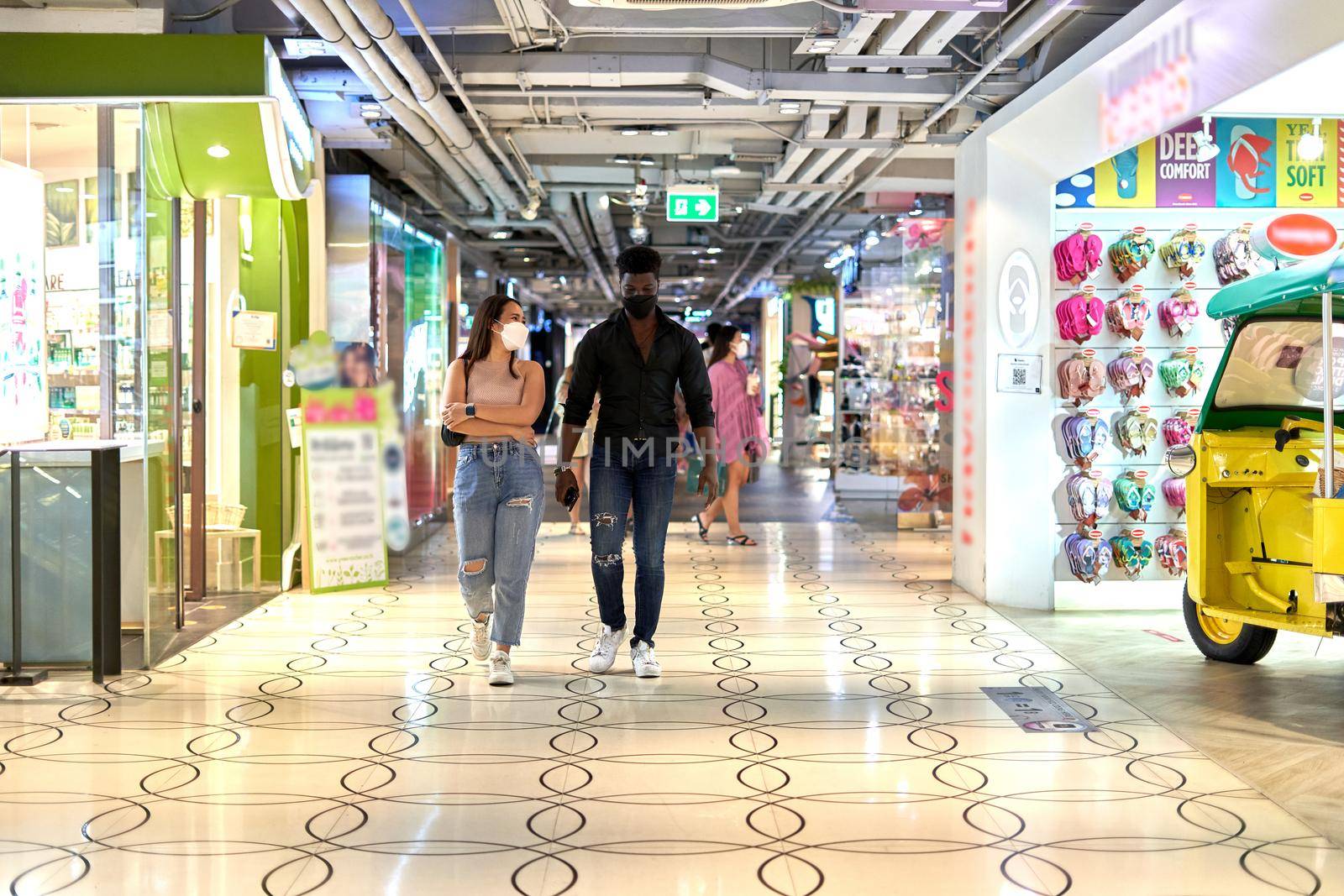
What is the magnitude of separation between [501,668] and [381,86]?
9.88ft

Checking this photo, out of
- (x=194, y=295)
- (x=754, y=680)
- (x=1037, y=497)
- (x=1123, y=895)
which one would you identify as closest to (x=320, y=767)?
(x=754, y=680)

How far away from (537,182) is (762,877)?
8.24 metres

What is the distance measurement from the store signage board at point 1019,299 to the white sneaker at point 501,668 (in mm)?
3283

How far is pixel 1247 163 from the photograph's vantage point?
6391mm

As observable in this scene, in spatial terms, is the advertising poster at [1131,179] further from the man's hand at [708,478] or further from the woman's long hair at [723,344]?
the woman's long hair at [723,344]

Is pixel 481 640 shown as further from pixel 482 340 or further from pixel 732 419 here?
pixel 732 419

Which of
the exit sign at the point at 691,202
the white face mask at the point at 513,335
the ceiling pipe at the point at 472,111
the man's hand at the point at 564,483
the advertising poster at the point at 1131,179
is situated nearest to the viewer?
the white face mask at the point at 513,335

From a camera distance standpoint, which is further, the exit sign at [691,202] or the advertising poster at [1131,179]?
the exit sign at [691,202]

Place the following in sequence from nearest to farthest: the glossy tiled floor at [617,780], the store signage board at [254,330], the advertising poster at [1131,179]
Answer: the glossy tiled floor at [617,780] → the advertising poster at [1131,179] → the store signage board at [254,330]

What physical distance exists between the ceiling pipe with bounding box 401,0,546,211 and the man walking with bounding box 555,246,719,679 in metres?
1.57

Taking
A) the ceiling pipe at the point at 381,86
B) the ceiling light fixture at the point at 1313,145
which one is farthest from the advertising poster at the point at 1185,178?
the ceiling pipe at the point at 381,86

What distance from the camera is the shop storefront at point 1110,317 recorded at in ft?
20.6

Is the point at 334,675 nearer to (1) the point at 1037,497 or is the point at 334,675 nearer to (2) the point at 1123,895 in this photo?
(2) the point at 1123,895

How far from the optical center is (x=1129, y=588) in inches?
255
